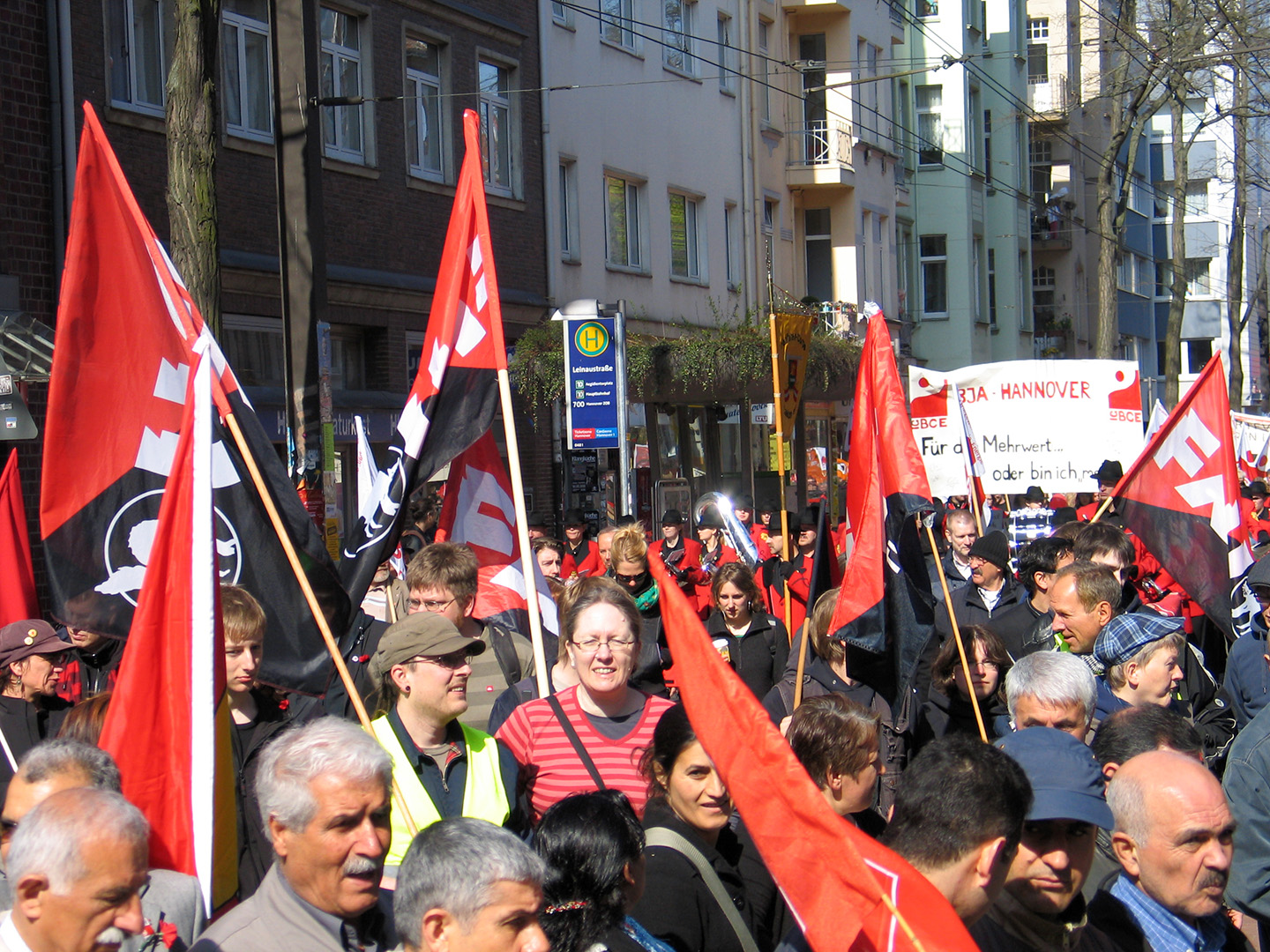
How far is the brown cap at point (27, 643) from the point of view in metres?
5.62

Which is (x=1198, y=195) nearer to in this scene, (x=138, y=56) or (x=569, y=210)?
(x=569, y=210)

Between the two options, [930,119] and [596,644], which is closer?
[596,644]

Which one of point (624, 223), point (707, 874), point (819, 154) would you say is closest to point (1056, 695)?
point (707, 874)

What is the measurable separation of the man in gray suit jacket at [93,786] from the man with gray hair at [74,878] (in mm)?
379

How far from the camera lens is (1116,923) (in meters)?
3.40

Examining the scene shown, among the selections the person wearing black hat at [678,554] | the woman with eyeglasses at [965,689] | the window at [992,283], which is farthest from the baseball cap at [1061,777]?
the window at [992,283]

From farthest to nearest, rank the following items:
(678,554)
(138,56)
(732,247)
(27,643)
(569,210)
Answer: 1. (732,247)
2. (569,210)
3. (138,56)
4. (678,554)
5. (27,643)

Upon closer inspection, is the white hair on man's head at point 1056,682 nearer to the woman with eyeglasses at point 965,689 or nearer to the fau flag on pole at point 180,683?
the woman with eyeglasses at point 965,689

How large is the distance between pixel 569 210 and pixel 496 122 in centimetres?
203

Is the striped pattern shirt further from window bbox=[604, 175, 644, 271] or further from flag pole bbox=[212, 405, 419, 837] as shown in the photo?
window bbox=[604, 175, 644, 271]

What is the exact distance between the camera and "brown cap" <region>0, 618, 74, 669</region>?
18.4ft

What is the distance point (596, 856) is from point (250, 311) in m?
12.7

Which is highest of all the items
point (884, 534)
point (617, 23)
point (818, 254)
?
point (617, 23)

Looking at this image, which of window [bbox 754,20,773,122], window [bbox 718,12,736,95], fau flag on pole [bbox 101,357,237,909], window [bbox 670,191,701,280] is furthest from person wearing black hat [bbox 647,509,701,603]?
window [bbox 754,20,773,122]
